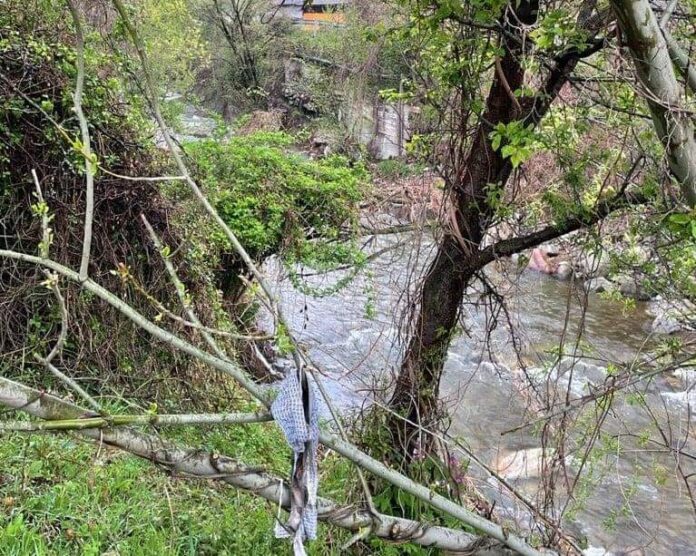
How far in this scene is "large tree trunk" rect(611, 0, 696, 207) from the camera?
57.2 inches

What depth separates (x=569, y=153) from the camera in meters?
2.48

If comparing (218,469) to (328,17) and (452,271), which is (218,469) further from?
Result: (328,17)

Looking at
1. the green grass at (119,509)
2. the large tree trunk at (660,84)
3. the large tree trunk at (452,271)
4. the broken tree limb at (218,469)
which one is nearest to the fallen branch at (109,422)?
the broken tree limb at (218,469)

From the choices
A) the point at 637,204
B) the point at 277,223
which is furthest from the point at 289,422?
the point at 277,223

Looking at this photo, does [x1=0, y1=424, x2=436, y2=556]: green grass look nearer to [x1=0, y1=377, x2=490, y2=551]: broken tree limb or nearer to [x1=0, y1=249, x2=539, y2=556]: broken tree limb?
[x1=0, y1=377, x2=490, y2=551]: broken tree limb

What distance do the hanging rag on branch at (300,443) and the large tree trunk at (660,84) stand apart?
3.94 feet

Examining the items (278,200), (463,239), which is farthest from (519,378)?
(278,200)

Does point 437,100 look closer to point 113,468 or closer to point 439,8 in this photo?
point 439,8

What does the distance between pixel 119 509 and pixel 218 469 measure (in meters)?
1.04

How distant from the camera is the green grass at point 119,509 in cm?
238

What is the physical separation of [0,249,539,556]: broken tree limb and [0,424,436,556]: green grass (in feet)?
1.10

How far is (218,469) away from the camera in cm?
188

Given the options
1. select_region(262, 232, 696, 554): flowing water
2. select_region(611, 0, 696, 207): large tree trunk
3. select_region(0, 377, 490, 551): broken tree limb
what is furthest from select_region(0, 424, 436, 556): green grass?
select_region(611, 0, 696, 207): large tree trunk

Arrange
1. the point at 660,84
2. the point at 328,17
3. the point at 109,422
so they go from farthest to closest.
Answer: the point at 328,17 → the point at 109,422 → the point at 660,84
